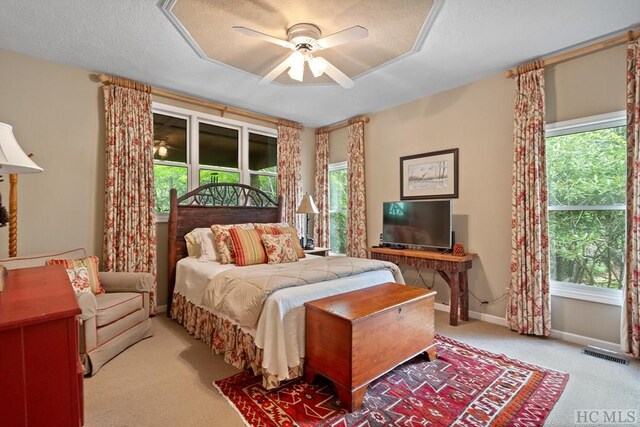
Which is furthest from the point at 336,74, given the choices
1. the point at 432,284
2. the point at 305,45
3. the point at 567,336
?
the point at 567,336

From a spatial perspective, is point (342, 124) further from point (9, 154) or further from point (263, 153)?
point (9, 154)

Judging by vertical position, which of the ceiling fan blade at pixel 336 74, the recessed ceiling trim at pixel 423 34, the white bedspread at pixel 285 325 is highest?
the recessed ceiling trim at pixel 423 34

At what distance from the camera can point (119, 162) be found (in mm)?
3357

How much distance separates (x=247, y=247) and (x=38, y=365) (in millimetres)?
2246

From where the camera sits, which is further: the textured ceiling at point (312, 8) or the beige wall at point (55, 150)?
the beige wall at point (55, 150)

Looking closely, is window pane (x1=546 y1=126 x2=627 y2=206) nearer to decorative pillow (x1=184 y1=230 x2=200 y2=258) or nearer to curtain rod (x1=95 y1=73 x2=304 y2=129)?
curtain rod (x1=95 y1=73 x2=304 y2=129)

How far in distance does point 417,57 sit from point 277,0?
1.50 m

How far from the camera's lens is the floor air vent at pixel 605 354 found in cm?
245

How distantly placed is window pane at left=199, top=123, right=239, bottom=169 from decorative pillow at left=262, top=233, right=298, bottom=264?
1.66 meters

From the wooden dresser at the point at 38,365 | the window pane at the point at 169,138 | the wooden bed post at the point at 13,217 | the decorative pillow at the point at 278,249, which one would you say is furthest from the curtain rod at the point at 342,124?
the wooden dresser at the point at 38,365

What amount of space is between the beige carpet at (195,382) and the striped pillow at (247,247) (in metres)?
0.88

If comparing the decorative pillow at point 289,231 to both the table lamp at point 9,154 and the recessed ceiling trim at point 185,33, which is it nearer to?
the recessed ceiling trim at point 185,33

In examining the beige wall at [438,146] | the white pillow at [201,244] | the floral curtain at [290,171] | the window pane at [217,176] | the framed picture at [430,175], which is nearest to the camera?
the beige wall at [438,146]

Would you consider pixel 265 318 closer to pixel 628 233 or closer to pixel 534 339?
pixel 534 339
